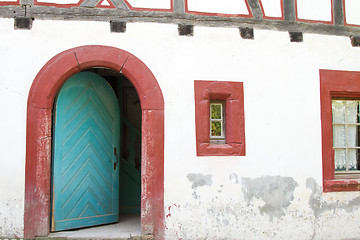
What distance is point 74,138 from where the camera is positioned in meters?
4.73

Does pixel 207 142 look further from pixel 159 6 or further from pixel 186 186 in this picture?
pixel 159 6

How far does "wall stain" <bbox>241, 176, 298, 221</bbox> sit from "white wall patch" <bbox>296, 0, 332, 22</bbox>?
231 cm

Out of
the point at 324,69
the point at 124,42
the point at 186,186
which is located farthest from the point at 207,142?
the point at 324,69

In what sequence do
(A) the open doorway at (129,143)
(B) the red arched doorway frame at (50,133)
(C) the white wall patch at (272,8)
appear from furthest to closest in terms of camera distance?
(A) the open doorway at (129,143) < (C) the white wall patch at (272,8) < (B) the red arched doorway frame at (50,133)

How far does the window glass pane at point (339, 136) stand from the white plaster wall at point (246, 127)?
1.35 ft

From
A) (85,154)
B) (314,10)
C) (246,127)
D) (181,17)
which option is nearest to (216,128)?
(246,127)

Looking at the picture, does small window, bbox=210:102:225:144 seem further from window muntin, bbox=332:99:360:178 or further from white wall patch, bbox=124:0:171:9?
window muntin, bbox=332:99:360:178

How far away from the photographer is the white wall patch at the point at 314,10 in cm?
502

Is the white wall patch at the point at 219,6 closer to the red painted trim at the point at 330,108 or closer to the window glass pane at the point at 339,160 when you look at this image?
the red painted trim at the point at 330,108

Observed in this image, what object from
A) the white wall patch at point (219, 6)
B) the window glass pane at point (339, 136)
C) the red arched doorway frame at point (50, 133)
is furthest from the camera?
the window glass pane at point (339, 136)

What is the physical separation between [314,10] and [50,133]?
13.2ft

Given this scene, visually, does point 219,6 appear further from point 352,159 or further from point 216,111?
point 352,159

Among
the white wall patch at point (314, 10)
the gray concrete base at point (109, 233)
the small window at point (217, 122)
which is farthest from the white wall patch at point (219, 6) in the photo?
the gray concrete base at point (109, 233)

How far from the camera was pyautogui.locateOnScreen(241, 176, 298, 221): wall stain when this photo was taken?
182 inches
